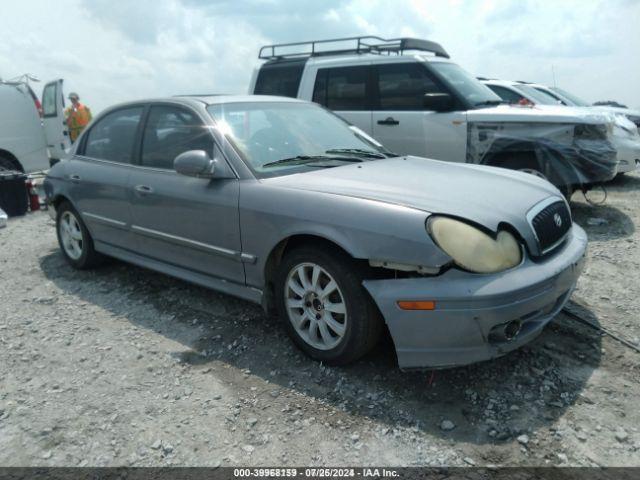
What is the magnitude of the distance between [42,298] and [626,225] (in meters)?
5.87

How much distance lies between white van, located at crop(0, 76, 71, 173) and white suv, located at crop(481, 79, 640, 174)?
8.15m

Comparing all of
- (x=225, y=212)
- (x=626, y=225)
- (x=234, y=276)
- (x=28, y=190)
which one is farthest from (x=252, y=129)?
(x=28, y=190)

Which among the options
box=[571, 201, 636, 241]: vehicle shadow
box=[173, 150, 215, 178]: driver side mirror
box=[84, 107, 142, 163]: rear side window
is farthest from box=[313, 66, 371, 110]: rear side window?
box=[173, 150, 215, 178]: driver side mirror

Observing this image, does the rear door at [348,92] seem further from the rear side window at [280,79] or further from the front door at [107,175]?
the front door at [107,175]

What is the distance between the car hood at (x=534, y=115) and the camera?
581 cm

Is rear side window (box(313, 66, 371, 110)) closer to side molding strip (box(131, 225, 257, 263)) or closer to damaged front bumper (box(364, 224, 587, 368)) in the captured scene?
side molding strip (box(131, 225, 257, 263))

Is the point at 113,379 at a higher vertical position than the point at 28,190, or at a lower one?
lower

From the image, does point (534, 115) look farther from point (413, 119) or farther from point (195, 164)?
point (195, 164)

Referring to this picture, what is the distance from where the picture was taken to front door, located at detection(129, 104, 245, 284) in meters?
3.47

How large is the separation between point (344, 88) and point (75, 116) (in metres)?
6.37

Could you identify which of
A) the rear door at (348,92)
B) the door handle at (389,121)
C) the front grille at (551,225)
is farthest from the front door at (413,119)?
the front grille at (551,225)

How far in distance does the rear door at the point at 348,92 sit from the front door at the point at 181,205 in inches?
Result: 125

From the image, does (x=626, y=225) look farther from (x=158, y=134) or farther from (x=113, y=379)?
(x=113, y=379)

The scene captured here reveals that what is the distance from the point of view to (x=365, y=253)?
2750 mm
